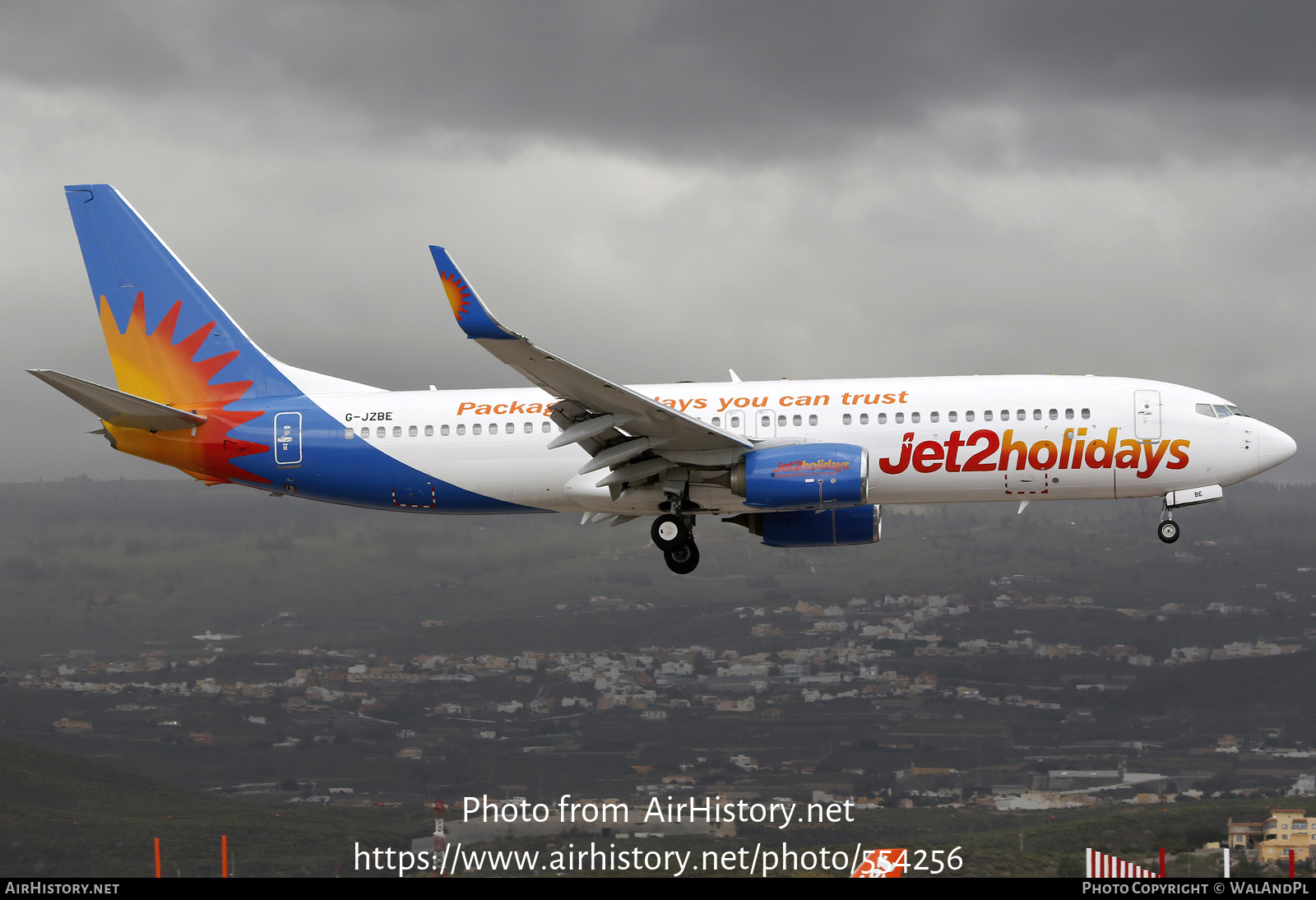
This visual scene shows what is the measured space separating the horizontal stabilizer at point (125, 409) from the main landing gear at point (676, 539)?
47.5ft

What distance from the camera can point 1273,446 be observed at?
113 ft

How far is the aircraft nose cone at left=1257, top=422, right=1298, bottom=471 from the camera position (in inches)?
1353

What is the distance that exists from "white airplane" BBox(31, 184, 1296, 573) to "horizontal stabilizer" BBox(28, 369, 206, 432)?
0.23ft

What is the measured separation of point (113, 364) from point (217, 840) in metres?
64.7

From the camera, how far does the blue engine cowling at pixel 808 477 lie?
107 ft

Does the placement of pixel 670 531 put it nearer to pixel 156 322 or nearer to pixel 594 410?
pixel 594 410

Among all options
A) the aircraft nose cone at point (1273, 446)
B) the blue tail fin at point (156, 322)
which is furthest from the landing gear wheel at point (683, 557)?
the aircraft nose cone at point (1273, 446)


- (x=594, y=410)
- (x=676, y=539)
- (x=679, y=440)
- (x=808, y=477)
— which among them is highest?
(x=594, y=410)

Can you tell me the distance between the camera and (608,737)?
12962cm

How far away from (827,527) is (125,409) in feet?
69.7

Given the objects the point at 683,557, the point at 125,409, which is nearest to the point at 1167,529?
the point at 683,557

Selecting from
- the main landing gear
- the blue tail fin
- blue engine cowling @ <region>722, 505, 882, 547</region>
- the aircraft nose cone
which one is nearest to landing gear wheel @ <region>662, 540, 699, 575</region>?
the main landing gear

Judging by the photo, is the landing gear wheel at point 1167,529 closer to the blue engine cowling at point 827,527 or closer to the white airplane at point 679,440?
the white airplane at point 679,440

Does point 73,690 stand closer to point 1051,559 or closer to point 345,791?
point 345,791
